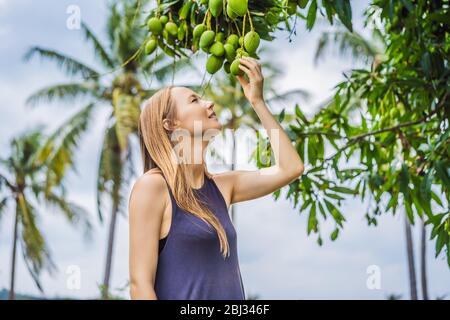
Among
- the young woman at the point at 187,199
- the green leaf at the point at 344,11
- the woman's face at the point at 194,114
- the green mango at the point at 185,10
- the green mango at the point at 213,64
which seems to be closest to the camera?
the young woman at the point at 187,199

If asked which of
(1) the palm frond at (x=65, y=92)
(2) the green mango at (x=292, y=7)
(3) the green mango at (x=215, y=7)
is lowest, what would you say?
(3) the green mango at (x=215, y=7)

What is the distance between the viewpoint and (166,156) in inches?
51.2

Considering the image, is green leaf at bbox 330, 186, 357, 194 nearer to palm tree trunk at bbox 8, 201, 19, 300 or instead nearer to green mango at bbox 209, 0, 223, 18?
green mango at bbox 209, 0, 223, 18

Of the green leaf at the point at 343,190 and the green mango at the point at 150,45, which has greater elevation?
the green mango at the point at 150,45

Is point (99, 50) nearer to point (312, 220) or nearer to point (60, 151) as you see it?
point (60, 151)

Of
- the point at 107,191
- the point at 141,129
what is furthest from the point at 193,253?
the point at 107,191

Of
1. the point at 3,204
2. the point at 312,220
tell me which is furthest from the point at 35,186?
the point at 312,220

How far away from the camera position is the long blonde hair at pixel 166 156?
49.5 inches

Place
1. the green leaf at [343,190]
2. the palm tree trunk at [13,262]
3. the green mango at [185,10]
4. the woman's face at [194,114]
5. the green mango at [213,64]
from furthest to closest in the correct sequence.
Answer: the palm tree trunk at [13,262] → the green leaf at [343,190] → the green mango at [185,10] → the green mango at [213,64] → the woman's face at [194,114]

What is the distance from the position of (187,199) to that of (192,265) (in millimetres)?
135

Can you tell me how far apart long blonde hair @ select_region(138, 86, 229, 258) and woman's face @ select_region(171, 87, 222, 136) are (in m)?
0.01

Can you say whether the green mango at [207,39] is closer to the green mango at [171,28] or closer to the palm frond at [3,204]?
the green mango at [171,28]

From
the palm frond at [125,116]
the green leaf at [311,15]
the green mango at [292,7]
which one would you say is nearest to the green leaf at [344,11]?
the green mango at [292,7]

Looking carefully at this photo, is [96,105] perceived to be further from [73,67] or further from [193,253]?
[193,253]
